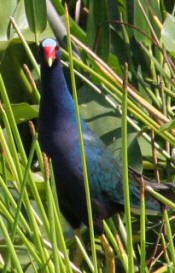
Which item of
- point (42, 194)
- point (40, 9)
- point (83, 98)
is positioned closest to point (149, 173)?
point (83, 98)

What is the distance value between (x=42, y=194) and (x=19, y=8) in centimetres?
55

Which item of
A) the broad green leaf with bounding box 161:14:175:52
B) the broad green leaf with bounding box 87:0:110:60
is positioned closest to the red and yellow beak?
the broad green leaf with bounding box 87:0:110:60

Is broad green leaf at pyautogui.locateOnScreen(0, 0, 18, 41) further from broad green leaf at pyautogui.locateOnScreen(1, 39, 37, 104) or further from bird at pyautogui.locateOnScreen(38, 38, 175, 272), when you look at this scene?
bird at pyautogui.locateOnScreen(38, 38, 175, 272)

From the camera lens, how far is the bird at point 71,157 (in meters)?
2.01

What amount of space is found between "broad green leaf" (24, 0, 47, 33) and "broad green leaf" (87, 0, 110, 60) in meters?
0.16

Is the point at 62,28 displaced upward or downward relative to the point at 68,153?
upward

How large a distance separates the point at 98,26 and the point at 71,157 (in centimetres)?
30

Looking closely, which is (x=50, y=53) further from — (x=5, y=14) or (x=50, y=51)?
(x=5, y=14)

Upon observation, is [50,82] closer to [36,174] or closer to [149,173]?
[36,174]

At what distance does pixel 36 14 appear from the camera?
1.96 metres

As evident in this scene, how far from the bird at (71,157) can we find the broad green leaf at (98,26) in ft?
0.34

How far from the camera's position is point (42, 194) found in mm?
2119

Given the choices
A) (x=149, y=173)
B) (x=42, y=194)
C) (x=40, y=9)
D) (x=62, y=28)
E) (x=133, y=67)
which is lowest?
(x=149, y=173)

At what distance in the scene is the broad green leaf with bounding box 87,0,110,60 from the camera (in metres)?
2.09
